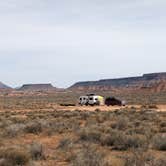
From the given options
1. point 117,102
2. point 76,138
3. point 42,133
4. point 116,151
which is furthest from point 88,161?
point 117,102

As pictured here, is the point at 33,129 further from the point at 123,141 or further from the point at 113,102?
the point at 113,102

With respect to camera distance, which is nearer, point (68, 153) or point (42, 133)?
point (68, 153)

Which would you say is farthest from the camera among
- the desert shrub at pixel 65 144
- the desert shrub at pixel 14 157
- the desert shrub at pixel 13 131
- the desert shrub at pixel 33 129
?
the desert shrub at pixel 33 129

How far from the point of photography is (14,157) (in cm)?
1359

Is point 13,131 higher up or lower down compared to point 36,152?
higher up

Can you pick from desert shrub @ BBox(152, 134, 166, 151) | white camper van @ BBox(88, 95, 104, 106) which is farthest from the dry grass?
white camper van @ BBox(88, 95, 104, 106)

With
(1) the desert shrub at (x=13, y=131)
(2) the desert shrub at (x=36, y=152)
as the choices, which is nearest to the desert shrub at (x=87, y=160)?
(2) the desert shrub at (x=36, y=152)

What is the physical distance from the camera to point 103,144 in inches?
722

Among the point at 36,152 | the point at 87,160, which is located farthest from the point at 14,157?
the point at 87,160

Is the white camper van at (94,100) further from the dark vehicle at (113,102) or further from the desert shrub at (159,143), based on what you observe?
the desert shrub at (159,143)

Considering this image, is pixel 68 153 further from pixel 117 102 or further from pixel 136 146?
pixel 117 102

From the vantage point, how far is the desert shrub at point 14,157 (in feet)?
43.3

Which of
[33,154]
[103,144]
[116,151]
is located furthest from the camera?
[103,144]

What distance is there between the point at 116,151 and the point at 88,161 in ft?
13.7
